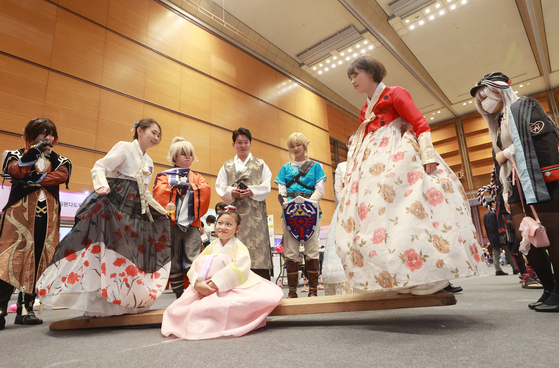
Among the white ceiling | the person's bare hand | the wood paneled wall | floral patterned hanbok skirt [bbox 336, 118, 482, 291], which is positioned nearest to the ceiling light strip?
the white ceiling

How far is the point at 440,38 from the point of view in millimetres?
8523

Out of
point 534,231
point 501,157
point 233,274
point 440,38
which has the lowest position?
point 233,274

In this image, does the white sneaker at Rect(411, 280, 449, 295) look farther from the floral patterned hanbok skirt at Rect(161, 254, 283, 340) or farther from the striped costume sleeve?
the striped costume sleeve

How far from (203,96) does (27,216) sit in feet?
17.1

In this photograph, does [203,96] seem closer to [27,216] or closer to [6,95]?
[6,95]

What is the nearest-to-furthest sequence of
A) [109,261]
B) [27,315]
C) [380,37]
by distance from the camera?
[109,261] < [27,315] < [380,37]

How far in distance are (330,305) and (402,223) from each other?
0.52 m

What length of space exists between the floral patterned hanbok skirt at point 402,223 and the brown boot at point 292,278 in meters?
1.14

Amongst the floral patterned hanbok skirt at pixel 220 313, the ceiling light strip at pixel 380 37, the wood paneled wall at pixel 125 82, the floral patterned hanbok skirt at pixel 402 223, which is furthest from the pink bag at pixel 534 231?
the ceiling light strip at pixel 380 37

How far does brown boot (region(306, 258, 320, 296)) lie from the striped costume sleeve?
3.18 feet

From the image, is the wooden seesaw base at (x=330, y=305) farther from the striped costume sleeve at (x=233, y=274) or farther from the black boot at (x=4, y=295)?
the black boot at (x=4, y=295)

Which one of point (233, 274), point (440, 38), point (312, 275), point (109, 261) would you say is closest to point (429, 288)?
point (233, 274)

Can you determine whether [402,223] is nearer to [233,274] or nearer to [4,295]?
[233,274]

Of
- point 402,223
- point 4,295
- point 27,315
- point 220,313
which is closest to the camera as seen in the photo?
point 402,223
